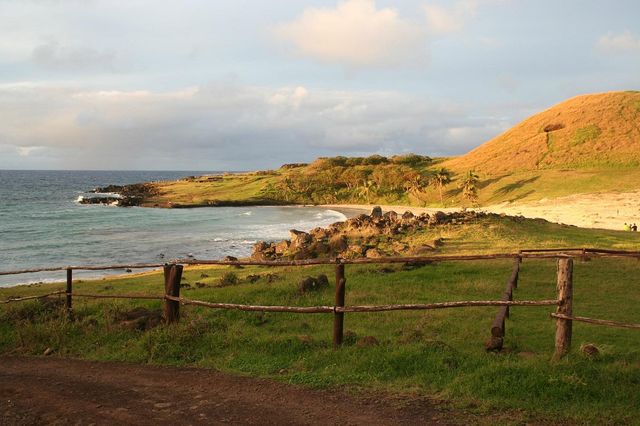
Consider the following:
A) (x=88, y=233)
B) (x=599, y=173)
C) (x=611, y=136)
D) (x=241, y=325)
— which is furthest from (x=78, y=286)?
(x=611, y=136)

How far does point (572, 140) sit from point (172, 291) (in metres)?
94.9

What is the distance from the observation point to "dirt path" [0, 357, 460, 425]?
22.1 feet

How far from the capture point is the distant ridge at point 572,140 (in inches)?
3280

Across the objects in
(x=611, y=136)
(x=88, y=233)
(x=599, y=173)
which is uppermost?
(x=611, y=136)

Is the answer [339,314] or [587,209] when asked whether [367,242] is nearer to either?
[339,314]

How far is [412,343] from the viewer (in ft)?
30.7

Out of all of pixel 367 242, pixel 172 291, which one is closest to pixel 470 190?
pixel 367 242

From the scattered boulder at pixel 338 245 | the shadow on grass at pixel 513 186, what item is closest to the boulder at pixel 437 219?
the scattered boulder at pixel 338 245

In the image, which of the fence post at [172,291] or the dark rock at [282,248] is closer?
the fence post at [172,291]

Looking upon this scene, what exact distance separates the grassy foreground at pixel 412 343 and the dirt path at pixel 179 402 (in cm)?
47

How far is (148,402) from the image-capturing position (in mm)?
7395

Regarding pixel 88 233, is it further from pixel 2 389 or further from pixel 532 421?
pixel 532 421

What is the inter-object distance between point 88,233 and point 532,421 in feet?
191

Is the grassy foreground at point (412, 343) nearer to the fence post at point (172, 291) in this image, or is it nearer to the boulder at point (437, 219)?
the fence post at point (172, 291)
